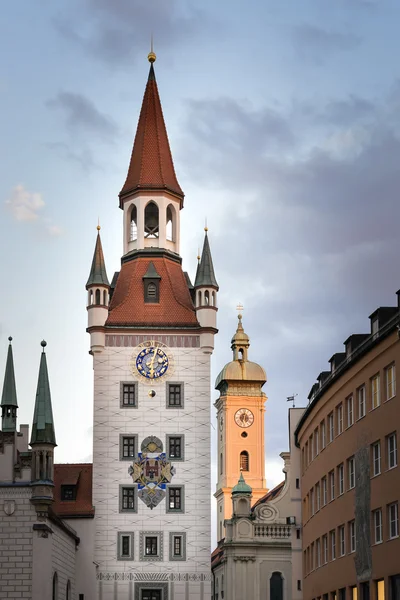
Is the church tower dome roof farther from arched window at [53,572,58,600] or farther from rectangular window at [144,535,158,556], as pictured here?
arched window at [53,572,58,600]

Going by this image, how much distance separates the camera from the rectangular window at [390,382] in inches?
1788

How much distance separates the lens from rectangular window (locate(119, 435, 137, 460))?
266 ft

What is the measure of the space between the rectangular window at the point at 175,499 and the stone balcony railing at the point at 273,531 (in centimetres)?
1893

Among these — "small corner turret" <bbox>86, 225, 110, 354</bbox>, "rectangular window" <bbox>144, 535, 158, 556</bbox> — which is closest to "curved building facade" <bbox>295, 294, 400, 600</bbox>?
"rectangular window" <bbox>144, 535, 158, 556</bbox>

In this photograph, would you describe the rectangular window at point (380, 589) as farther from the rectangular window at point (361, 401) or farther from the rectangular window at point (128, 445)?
the rectangular window at point (128, 445)

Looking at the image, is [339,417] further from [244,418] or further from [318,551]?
[244,418]

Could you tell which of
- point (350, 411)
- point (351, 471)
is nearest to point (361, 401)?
point (350, 411)

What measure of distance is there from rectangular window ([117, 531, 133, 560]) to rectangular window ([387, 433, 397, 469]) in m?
36.6

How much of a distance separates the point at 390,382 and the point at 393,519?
4.71 m

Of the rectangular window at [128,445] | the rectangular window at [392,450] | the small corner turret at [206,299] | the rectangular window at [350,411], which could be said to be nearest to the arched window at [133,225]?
the small corner turret at [206,299]

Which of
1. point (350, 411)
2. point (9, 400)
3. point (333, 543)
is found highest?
point (9, 400)

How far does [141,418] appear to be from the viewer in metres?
81.6

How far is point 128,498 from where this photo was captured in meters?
80.4

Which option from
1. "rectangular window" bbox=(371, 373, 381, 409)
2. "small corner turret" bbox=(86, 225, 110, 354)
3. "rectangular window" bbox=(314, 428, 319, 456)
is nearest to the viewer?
"rectangular window" bbox=(371, 373, 381, 409)
